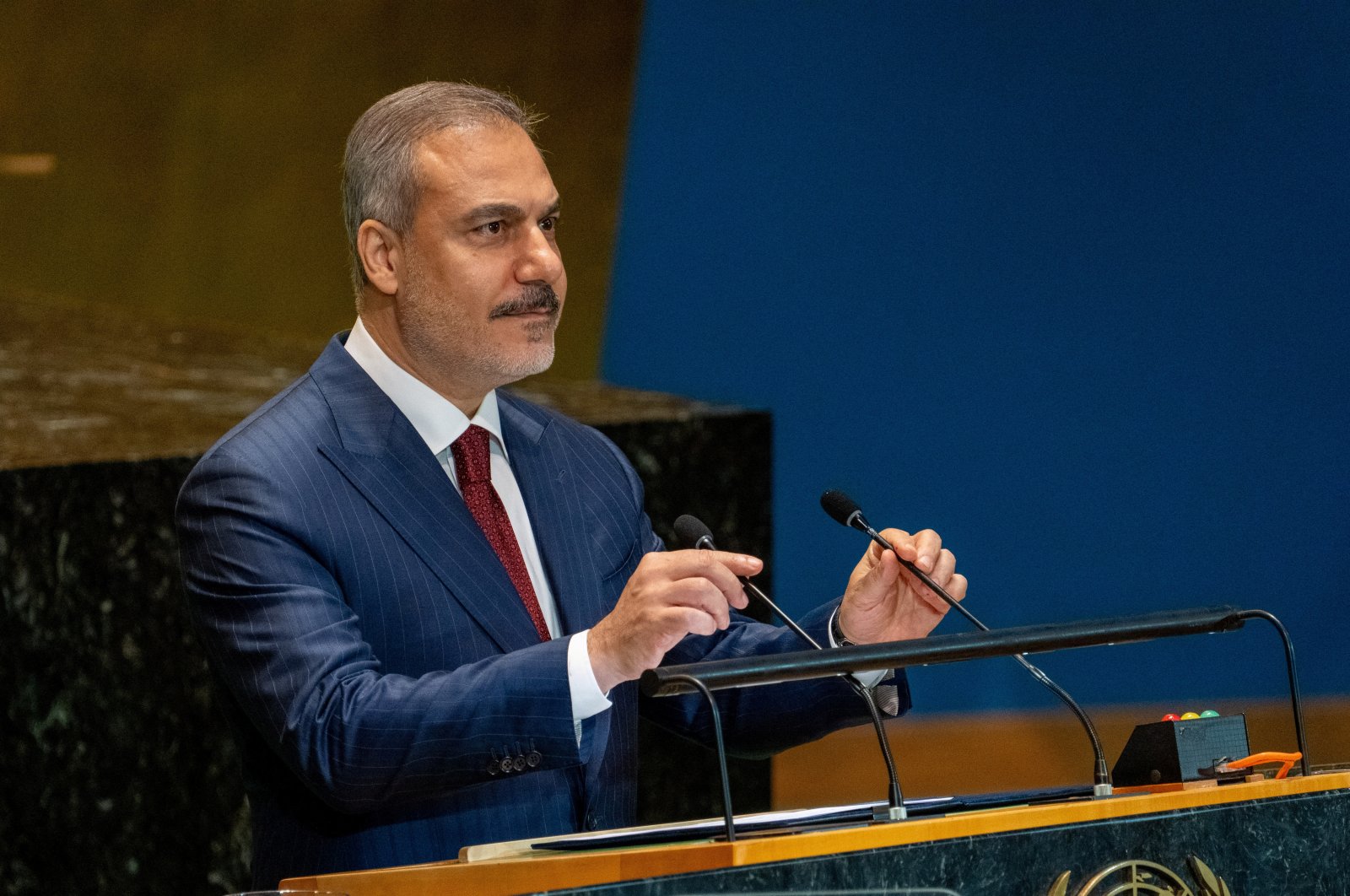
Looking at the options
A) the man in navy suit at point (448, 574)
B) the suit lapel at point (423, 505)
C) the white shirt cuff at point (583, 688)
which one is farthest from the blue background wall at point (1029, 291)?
the white shirt cuff at point (583, 688)

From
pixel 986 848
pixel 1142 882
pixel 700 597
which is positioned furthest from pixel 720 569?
pixel 1142 882

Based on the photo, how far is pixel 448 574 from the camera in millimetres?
1963

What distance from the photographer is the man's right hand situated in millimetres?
1553

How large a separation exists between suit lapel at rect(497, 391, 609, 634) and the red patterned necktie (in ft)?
0.12

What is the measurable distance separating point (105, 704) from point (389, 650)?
1195 millimetres

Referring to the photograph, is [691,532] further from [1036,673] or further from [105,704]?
[105,704]

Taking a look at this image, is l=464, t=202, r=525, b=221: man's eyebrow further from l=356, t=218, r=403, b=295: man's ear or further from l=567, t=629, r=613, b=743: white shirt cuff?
l=567, t=629, r=613, b=743: white shirt cuff

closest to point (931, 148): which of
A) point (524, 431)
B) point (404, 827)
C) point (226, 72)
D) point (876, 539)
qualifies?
point (226, 72)

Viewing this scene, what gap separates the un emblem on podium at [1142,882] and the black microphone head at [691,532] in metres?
0.56

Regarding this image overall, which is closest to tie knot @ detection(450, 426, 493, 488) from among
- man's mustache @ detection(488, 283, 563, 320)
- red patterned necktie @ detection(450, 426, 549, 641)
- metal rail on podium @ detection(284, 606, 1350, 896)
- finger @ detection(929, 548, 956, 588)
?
red patterned necktie @ detection(450, 426, 549, 641)

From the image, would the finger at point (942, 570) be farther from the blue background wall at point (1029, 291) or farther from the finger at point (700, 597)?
the blue background wall at point (1029, 291)

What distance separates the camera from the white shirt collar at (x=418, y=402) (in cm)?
213

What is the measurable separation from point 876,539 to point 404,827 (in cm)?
63

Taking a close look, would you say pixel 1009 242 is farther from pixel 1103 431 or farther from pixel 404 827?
pixel 404 827
